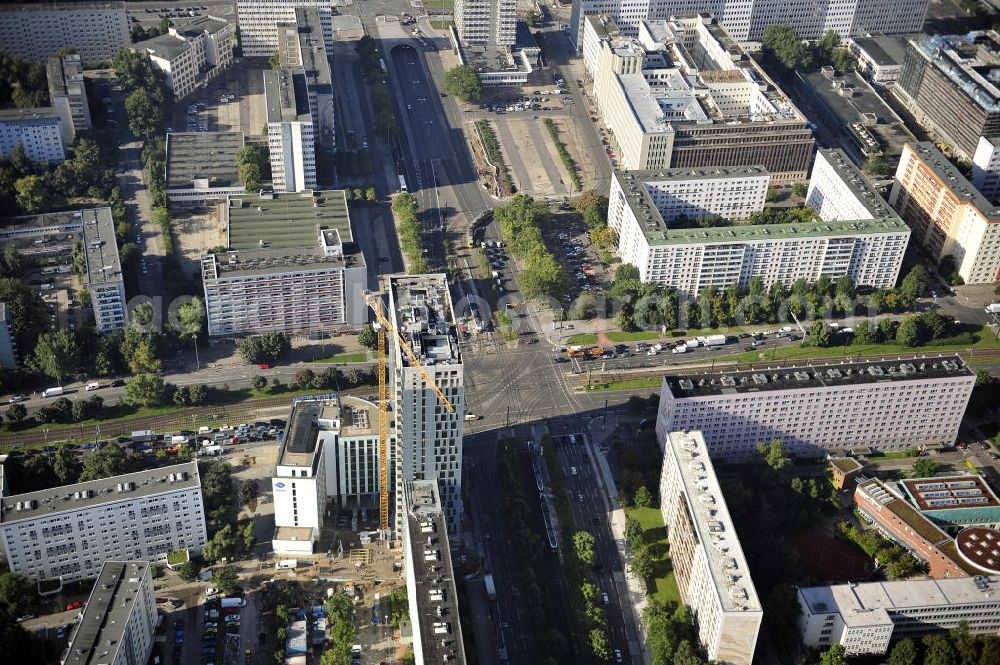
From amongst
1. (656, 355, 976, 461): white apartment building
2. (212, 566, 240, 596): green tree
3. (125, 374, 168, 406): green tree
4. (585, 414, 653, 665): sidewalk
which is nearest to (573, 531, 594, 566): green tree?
(585, 414, 653, 665): sidewalk

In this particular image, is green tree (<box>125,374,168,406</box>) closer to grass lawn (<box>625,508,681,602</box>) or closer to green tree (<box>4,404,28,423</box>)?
green tree (<box>4,404,28,423</box>)

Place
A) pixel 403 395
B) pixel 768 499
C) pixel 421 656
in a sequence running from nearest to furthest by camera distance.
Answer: pixel 421 656 < pixel 403 395 < pixel 768 499

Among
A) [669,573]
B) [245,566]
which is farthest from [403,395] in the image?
[669,573]

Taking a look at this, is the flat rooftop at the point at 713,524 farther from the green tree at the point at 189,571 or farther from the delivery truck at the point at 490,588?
the green tree at the point at 189,571

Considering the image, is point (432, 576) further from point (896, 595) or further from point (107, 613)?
point (896, 595)

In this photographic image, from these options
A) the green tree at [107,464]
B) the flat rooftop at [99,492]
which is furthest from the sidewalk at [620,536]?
the green tree at [107,464]

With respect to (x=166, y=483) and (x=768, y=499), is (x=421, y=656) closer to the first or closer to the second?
(x=166, y=483)
